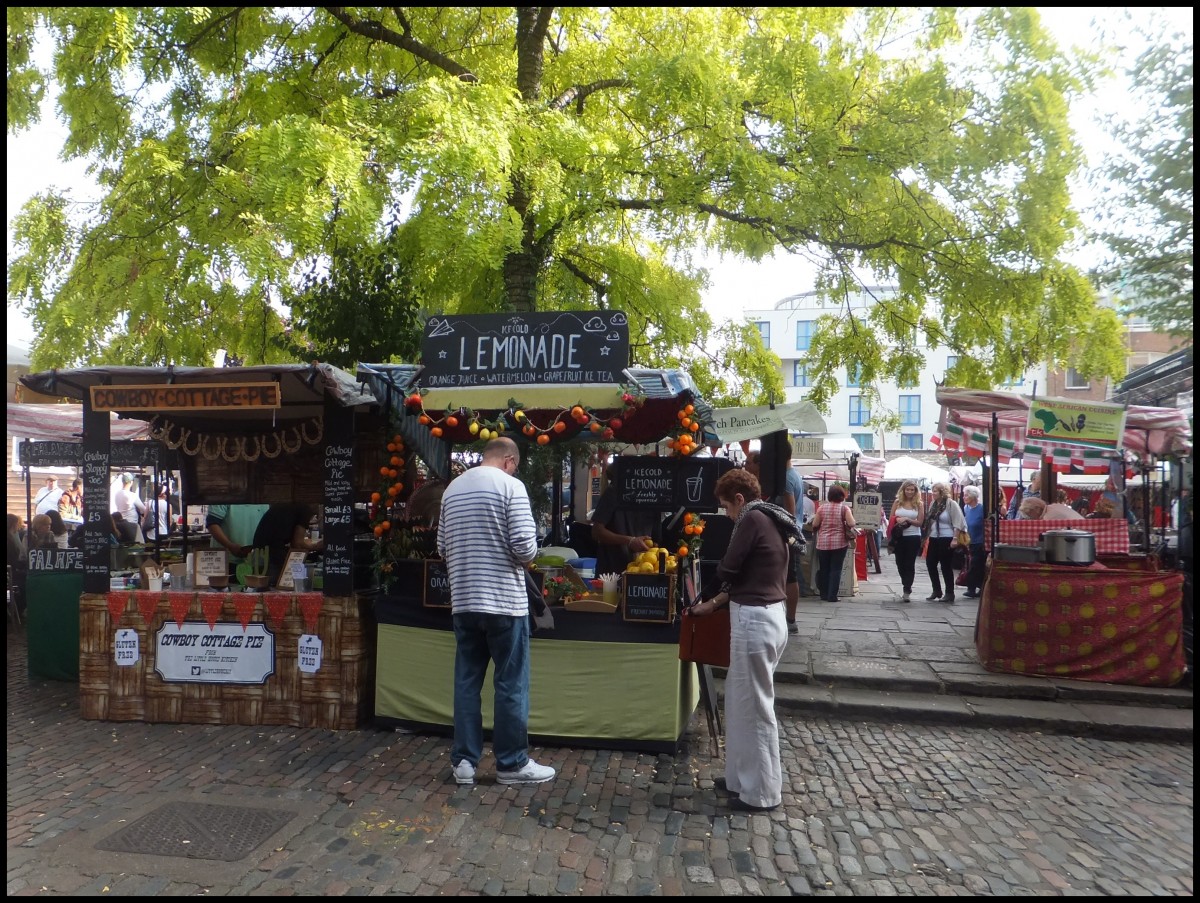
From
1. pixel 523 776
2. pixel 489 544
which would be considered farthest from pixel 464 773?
pixel 489 544

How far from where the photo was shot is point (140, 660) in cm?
646

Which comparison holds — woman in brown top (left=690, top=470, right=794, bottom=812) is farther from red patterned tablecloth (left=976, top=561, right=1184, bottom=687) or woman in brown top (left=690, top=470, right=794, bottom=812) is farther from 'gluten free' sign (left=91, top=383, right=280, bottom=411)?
red patterned tablecloth (left=976, top=561, right=1184, bottom=687)

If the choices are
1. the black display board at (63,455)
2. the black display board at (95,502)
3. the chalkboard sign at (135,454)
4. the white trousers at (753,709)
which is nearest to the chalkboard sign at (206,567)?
the black display board at (95,502)

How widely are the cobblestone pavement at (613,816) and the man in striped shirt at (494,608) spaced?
0.21 meters

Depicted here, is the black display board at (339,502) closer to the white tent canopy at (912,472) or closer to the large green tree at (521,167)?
the large green tree at (521,167)

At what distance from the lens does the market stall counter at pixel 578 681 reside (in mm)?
5785

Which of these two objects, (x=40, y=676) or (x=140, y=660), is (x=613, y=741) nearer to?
(x=140, y=660)

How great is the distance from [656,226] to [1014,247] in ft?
11.8

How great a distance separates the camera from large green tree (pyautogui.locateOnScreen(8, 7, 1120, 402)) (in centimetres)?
751

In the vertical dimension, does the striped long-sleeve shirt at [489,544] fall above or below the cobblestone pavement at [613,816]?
above

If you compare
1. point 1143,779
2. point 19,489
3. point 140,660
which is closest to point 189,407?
point 140,660

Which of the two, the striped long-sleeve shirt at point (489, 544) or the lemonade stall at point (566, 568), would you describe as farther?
the lemonade stall at point (566, 568)

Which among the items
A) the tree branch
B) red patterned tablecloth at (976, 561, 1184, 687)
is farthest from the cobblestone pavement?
the tree branch

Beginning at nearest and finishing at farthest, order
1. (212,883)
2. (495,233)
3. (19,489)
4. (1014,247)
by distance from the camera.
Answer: (212,883) < (495,233) < (1014,247) < (19,489)
